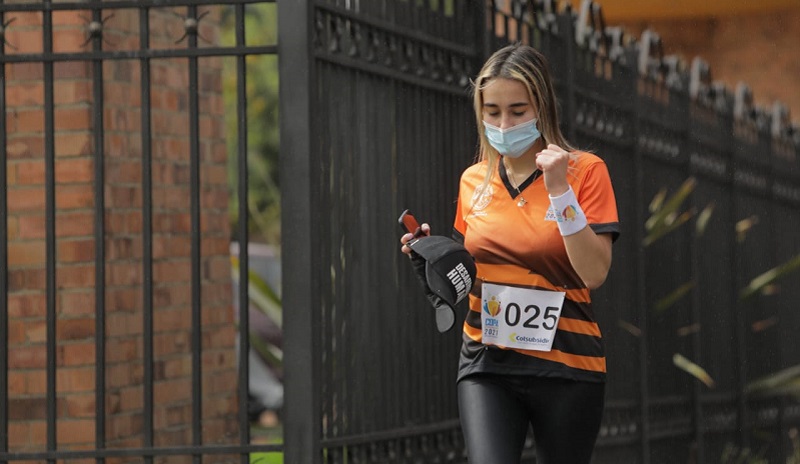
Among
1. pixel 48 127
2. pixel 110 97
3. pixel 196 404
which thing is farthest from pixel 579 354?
pixel 110 97

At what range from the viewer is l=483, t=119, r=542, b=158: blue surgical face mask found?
442cm

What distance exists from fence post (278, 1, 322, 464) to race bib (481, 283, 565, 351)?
0.92 metres

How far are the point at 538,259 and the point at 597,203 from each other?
0.25 meters

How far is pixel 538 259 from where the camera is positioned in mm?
4465

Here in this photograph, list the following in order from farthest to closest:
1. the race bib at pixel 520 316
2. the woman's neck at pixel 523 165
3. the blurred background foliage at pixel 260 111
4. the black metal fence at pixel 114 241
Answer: the blurred background foliage at pixel 260 111
the black metal fence at pixel 114 241
the woman's neck at pixel 523 165
the race bib at pixel 520 316

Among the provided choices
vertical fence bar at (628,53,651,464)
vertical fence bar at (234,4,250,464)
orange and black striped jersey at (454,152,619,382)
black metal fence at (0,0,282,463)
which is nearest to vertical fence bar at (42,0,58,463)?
black metal fence at (0,0,282,463)

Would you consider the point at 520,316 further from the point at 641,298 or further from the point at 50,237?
the point at 641,298

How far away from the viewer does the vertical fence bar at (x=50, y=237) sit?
17.6ft

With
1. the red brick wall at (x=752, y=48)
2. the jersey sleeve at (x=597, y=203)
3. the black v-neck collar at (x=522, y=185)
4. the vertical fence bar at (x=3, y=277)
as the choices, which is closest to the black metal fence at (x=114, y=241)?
the vertical fence bar at (x=3, y=277)

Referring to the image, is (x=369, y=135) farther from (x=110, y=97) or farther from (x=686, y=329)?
(x=686, y=329)

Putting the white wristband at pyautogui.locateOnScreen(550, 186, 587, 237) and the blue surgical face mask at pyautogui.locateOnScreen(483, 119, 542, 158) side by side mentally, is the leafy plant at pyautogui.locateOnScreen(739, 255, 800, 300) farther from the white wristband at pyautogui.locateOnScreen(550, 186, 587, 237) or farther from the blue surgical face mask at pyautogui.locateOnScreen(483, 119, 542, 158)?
the white wristband at pyautogui.locateOnScreen(550, 186, 587, 237)

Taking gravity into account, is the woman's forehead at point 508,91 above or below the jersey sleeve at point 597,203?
above

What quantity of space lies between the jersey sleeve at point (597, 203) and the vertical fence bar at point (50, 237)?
2068 mm

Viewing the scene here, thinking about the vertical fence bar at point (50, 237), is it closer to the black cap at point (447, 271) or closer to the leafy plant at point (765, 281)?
the black cap at point (447, 271)
